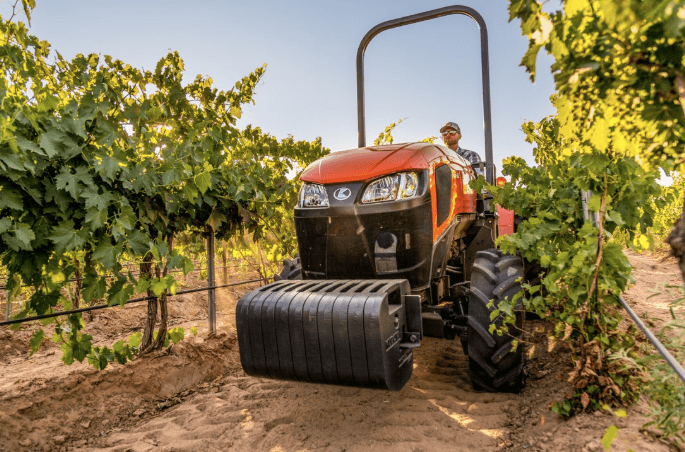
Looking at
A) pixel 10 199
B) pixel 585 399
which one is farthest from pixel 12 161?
pixel 585 399

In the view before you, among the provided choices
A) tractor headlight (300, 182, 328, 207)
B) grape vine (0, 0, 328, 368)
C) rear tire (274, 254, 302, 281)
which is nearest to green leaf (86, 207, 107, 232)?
grape vine (0, 0, 328, 368)

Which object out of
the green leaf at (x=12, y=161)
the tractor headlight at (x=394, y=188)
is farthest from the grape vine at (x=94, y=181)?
the tractor headlight at (x=394, y=188)

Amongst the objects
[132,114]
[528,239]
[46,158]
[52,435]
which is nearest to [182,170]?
[132,114]

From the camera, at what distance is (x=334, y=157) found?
286 cm

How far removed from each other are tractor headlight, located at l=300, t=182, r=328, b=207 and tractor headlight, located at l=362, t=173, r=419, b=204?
280 mm

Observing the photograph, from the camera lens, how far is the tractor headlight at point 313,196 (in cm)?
272

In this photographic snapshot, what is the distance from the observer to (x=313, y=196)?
9.12 ft

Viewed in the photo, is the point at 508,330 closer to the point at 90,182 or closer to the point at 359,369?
the point at 359,369

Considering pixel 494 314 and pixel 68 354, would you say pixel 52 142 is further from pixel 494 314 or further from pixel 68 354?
pixel 494 314

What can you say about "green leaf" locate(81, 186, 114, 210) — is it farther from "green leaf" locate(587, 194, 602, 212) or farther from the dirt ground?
"green leaf" locate(587, 194, 602, 212)

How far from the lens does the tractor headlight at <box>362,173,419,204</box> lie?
2.57 meters

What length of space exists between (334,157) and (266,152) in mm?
2928

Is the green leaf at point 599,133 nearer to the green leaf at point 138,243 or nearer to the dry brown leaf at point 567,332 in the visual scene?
the dry brown leaf at point 567,332

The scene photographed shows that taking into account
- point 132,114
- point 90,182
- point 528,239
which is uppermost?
point 132,114
